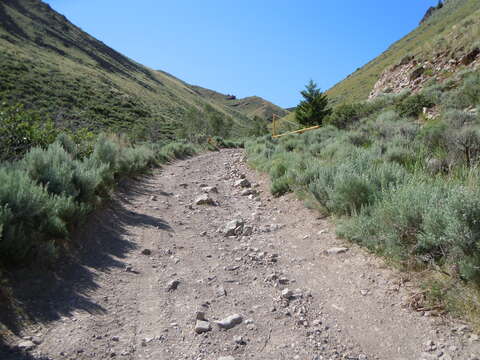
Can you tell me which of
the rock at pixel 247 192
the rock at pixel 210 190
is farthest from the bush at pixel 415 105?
the rock at pixel 210 190

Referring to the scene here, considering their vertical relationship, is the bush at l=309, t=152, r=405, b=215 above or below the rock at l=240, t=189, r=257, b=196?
above

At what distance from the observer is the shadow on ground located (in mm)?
2705

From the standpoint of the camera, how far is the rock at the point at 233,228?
536cm

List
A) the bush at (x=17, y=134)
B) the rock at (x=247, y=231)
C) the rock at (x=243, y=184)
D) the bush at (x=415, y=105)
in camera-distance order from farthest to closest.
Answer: the bush at (x=415, y=105) < the rock at (x=243, y=184) < the bush at (x=17, y=134) < the rock at (x=247, y=231)

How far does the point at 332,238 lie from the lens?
178 inches

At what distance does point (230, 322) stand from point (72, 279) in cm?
188

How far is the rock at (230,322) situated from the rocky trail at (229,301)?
0.5 inches

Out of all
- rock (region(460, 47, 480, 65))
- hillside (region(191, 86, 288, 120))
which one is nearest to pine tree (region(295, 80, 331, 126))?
rock (region(460, 47, 480, 65))

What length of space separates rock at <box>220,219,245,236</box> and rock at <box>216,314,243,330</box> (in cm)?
244

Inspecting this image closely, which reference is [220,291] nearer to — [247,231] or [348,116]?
[247,231]

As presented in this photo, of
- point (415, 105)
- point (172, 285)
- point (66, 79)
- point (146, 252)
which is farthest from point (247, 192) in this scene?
point (66, 79)

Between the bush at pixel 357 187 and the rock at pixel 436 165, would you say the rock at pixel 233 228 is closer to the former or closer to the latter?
the bush at pixel 357 187

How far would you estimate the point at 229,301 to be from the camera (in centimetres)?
328

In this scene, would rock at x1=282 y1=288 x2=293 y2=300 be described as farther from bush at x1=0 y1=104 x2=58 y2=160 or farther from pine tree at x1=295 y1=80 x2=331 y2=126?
pine tree at x1=295 y1=80 x2=331 y2=126
